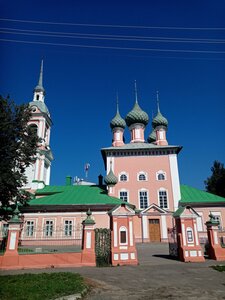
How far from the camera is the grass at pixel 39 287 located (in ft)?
18.1

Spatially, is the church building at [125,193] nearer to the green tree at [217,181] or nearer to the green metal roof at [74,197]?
the green metal roof at [74,197]

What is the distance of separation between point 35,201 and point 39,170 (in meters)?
6.00

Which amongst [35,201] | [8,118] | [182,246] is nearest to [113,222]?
[182,246]

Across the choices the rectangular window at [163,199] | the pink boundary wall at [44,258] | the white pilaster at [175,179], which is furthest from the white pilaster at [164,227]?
the pink boundary wall at [44,258]

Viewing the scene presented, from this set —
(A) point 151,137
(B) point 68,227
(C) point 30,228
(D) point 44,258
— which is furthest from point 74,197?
(A) point 151,137

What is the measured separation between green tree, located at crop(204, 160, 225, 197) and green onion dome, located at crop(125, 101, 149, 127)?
18.7 m

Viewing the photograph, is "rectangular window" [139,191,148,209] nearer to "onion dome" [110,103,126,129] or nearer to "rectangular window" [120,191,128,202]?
"rectangular window" [120,191,128,202]

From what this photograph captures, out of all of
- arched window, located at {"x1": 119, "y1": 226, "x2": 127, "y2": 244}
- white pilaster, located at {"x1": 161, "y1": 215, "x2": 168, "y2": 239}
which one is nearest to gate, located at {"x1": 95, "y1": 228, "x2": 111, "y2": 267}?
arched window, located at {"x1": 119, "y1": 226, "x2": 127, "y2": 244}

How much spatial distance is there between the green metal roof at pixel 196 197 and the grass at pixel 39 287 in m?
20.2

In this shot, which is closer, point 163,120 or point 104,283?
point 104,283

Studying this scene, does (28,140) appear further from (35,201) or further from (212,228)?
(212,228)

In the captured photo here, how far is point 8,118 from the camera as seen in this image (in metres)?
17.8

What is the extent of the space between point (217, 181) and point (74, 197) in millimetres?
28567

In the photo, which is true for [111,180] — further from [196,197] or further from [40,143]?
[40,143]
